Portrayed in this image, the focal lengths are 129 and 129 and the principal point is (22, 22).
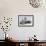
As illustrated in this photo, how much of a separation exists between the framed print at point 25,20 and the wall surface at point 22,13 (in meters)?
0.11

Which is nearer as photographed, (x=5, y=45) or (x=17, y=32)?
(x=5, y=45)

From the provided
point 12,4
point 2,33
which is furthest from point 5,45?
point 12,4

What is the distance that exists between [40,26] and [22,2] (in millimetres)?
1061

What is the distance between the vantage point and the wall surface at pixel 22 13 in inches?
178

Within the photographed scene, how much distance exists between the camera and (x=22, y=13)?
4.54 meters

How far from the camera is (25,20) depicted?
179 inches

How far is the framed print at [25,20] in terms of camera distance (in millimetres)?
4531

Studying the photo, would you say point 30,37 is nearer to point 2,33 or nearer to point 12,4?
point 2,33

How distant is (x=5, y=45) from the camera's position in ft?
13.6

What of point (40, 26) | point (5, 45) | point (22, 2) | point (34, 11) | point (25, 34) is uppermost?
point (22, 2)

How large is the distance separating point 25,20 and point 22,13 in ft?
0.88

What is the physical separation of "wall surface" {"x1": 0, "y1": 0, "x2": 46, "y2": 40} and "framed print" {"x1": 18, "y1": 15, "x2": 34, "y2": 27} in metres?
0.11

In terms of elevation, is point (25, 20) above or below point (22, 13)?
below

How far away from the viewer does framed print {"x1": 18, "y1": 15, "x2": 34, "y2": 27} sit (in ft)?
14.9
